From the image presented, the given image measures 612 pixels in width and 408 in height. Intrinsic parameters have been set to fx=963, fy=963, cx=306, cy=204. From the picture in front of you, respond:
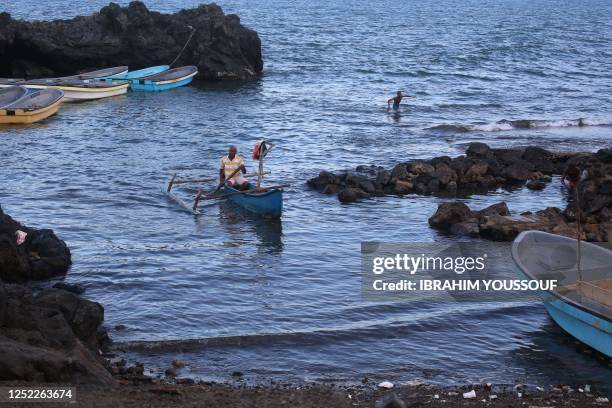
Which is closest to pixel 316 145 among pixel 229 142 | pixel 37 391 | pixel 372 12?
pixel 229 142

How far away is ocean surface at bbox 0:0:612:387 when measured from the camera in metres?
14.5

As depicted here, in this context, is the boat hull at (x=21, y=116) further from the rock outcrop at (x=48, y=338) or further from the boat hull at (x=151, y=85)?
the rock outcrop at (x=48, y=338)

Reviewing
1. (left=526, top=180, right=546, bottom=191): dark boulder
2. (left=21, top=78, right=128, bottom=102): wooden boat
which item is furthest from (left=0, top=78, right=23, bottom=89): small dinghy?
(left=526, top=180, right=546, bottom=191): dark boulder

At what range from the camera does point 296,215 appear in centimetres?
2286

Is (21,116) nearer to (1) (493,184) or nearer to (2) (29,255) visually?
(1) (493,184)

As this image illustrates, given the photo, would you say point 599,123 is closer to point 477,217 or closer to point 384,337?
point 477,217

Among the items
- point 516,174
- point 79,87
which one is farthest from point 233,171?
point 79,87

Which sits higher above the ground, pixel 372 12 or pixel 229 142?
pixel 372 12

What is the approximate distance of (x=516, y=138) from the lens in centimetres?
3412

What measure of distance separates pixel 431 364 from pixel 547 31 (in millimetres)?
75659

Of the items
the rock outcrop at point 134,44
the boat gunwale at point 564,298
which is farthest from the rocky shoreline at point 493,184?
the rock outcrop at point 134,44

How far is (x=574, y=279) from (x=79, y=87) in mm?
28539

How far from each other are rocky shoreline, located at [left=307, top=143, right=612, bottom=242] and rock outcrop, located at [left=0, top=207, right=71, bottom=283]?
8330mm

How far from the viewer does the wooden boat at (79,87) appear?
3941 centimetres
